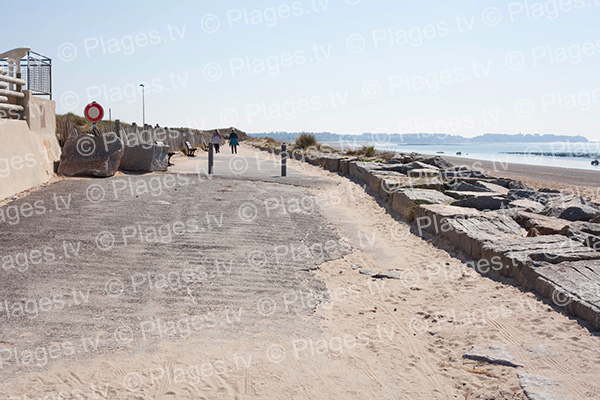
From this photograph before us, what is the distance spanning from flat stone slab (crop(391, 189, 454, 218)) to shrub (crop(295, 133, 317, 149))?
23000mm

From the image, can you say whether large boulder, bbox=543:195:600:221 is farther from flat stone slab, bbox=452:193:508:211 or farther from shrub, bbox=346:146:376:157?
shrub, bbox=346:146:376:157

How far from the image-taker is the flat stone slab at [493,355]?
152 inches

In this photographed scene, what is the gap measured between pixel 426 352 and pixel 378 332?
1.70 feet

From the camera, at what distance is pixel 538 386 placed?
345 centimetres

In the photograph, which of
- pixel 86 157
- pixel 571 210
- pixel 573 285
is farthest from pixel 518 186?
pixel 86 157

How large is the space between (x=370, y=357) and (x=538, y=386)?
1.23 m

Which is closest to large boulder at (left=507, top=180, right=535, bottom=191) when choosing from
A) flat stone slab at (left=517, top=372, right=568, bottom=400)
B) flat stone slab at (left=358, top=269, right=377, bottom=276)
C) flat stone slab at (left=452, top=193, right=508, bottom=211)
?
flat stone slab at (left=452, top=193, right=508, bottom=211)

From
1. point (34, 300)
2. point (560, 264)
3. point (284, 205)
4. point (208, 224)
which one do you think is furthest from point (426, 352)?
point (284, 205)

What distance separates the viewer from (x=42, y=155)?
11.3 m

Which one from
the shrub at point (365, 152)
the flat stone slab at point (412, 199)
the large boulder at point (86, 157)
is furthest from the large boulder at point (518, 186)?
the shrub at point (365, 152)

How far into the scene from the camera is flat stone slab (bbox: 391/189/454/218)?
941 cm

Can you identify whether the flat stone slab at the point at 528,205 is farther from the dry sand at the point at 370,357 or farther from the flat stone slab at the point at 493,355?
the flat stone slab at the point at 493,355

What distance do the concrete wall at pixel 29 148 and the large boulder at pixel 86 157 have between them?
1.15 feet

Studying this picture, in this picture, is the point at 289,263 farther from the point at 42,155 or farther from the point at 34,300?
the point at 42,155
